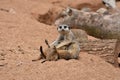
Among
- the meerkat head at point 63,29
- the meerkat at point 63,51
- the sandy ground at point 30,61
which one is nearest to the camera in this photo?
the sandy ground at point 30,61

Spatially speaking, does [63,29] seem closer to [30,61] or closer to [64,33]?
[64,33]

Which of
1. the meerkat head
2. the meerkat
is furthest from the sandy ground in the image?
the meerkat head

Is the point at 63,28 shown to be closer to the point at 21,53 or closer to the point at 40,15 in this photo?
the point at 21,53

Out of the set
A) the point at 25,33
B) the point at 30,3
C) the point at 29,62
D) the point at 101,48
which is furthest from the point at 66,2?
the point at 29,62

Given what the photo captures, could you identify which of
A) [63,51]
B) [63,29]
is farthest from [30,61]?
[63,29]

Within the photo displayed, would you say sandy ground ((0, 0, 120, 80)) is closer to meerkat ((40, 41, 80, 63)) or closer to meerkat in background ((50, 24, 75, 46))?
meerkat ((40, 41, 80, 63))

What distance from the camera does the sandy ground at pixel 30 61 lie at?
17.3 feet

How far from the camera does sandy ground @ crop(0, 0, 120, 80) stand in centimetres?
528

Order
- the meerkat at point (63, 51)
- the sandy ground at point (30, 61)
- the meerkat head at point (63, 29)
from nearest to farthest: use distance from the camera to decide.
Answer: the sandy ground at point (30, 61), the meerkat at point (63, 51), the meerkat head at point (63, 29)

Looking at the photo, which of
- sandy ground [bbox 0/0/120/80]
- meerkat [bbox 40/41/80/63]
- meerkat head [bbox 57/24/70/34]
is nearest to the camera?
sandy ground [bbox 0/0/120/80]

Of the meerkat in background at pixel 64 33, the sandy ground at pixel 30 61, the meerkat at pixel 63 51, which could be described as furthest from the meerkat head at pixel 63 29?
the sandy ground at pixel 30 61

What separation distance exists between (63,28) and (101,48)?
78 centimetres

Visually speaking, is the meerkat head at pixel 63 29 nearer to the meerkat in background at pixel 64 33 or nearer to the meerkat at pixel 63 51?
the meerkat in background at pixel 64 33

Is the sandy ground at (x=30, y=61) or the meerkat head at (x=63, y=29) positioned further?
the meerkat head at (x=63, y=29)
